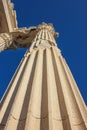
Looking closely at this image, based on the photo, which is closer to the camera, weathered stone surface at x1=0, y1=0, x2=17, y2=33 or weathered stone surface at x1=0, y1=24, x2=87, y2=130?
weathered stone surface at x1=0, y1=24, x2=87, y2=130

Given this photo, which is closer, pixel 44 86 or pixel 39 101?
pixel 39 101

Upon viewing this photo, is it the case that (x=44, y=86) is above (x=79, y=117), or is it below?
above

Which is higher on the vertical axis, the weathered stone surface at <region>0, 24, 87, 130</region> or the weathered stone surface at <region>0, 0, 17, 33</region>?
the weathered stone surface at <region>0, 0, 17, 33</region>

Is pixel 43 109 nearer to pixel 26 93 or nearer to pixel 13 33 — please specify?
pixel 26 93

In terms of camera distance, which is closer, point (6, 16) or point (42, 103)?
point (42, 103)

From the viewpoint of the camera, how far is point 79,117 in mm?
4074

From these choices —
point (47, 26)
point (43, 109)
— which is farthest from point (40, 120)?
point (47, 26)

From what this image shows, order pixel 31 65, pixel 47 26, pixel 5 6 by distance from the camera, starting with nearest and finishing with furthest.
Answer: pixel 31 65 < pixel 47 26 < pixel 5 6

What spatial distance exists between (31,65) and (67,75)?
3.28 ft

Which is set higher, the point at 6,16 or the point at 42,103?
the point at 6,16

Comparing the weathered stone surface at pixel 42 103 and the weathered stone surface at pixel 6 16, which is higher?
the weathered stone surface at pixel 6 16

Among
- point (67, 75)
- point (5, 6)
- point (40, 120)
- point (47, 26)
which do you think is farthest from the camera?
point (5, 6)

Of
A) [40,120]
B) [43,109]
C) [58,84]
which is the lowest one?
[40,120]

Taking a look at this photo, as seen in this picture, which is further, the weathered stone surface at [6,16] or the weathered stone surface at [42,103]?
the weathered stone surface at [6,16]
